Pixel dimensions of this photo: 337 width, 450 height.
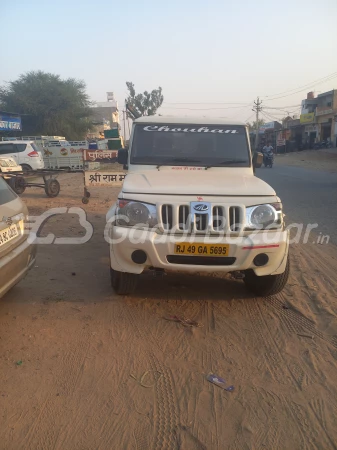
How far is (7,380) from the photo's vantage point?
115 inches

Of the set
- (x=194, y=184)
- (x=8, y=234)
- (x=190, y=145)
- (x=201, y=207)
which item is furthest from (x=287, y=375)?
(x=190, y=145)

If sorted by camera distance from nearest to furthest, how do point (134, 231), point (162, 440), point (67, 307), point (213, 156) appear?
point (162, 440) < point (134, 231) < point (67, 307) < point (213, 156)

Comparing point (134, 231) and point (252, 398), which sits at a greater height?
point (134, 231)

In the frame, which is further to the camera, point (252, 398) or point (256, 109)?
point (256, 109)

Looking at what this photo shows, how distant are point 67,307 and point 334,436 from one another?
2.75 m

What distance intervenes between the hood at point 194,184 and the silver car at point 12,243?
3.61 feet

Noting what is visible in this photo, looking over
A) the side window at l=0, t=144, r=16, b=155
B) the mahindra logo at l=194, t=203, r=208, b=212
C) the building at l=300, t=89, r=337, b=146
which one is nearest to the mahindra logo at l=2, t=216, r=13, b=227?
the mahindra logo at l=194, t=203, r=208, b=212

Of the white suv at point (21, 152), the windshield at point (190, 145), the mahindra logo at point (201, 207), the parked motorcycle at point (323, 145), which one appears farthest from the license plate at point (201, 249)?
the parked motorcycle at point (323, 145)

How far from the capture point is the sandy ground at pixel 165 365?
2424 millimetres

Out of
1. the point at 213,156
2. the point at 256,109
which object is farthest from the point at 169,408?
the point at 256,109

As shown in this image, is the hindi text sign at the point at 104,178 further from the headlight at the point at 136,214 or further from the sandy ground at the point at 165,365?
A: the headlight at the point at 136,214

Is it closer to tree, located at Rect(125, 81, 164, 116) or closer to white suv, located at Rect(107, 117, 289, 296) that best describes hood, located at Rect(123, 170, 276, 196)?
white suv, located at Rect(107, 117, 289, 296)

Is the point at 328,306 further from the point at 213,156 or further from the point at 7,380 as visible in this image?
the point at 7,380

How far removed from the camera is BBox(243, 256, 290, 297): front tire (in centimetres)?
420
